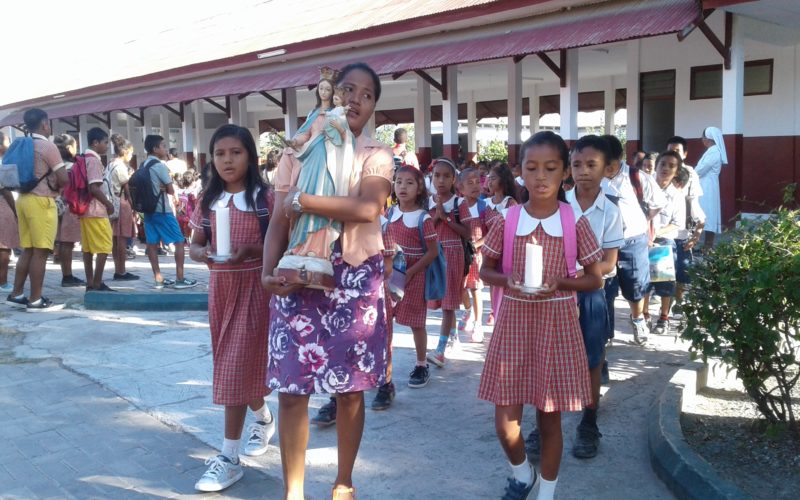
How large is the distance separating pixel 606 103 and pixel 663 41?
7032mm

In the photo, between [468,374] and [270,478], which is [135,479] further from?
[468,374]

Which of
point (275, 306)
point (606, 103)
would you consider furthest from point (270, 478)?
point (606, 103)

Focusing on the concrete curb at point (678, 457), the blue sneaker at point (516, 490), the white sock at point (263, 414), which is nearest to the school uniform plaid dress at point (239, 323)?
the white sock at point (263, 414)

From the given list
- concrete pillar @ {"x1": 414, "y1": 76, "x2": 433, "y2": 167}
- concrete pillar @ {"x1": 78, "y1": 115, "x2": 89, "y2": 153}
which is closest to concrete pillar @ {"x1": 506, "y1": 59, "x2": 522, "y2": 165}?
concrete pillar @ {"x1": 414, "y1": 76, "x2": 433, "y2": 167}

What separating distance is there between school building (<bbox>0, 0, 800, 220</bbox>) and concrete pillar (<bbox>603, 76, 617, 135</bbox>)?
0.04 meters

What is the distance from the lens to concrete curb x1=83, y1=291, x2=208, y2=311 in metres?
7.59

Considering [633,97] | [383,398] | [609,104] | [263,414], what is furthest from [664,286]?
[609,104]

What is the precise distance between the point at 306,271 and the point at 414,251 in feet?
7.59

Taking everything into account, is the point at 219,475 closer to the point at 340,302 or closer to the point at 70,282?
the point at 340,302

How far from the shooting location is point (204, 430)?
420cm

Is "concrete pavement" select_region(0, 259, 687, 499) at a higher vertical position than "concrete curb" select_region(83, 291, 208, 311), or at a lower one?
lower

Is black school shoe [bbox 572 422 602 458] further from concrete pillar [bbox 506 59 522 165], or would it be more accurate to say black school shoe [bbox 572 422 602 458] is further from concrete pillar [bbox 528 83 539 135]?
concrete pillar [bbox 528 83 539 135]

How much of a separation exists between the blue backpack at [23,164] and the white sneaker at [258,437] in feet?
15.5

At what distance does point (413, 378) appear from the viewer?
4.97 meters
